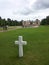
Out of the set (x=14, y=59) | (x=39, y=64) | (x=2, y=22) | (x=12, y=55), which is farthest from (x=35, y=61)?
(x=2, y=22)

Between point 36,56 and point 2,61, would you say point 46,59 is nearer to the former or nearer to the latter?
point 36,56

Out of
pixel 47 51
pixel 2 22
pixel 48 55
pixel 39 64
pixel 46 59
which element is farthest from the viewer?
pixel 2 22

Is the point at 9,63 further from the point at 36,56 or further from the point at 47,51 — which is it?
the point at 47,51

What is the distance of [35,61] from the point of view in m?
9.75

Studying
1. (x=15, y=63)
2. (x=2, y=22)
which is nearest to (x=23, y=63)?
(x=15, y=63)

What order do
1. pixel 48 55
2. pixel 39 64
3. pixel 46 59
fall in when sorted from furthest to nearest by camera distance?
pixel 48 55 → pixel 46 59 → pixel 39 64

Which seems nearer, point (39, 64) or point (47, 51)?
point (39, 64)

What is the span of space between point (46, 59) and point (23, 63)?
47.7 inches

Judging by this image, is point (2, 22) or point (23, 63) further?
point (2, 22)

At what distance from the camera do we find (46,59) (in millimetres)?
10031

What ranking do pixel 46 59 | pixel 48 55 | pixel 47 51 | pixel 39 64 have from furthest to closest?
pixel 47 51 → pixel 48 55 → pixel 46 59 → pixel 39 64

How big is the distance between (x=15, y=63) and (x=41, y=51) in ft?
8.49

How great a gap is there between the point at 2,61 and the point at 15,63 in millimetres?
790

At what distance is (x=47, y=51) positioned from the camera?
11.7 metres
